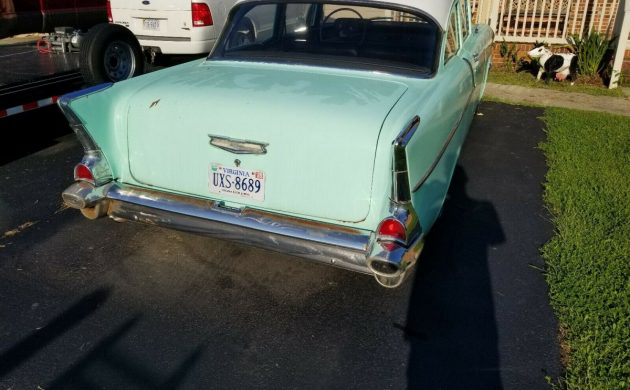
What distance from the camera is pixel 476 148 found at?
5898 mm

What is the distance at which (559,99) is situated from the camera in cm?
789

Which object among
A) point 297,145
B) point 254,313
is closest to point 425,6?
point 297,145

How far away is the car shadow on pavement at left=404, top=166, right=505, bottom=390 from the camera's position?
2713 millimetres

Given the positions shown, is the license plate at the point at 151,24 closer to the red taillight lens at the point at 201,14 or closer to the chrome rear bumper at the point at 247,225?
the red taillight lens at the point at 201,14

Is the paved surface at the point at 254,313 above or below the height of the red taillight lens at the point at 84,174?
below

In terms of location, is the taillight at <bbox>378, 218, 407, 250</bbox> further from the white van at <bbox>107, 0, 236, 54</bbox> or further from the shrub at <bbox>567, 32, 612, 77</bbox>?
the shrub at <bbox>567, 32, 612, 77</bbox>

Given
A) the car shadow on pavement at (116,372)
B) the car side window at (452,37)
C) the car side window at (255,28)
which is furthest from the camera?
the car side window at (255,28)

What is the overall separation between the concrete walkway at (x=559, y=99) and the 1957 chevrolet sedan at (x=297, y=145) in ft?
14.3

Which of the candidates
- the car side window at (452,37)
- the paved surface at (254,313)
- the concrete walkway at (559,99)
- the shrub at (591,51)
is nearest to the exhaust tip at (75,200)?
the paved surface at (254,313)

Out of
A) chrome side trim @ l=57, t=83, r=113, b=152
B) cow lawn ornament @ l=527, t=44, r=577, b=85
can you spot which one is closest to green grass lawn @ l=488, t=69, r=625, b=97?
cow lawn ornament @ l=527, t=44, r=577, b=85

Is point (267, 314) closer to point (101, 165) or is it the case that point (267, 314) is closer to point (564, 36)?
point (101, 165)

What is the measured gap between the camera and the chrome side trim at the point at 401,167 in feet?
8.55

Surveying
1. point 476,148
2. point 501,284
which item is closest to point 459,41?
point 476,148

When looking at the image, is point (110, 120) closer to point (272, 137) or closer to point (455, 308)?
point (272, 137)
